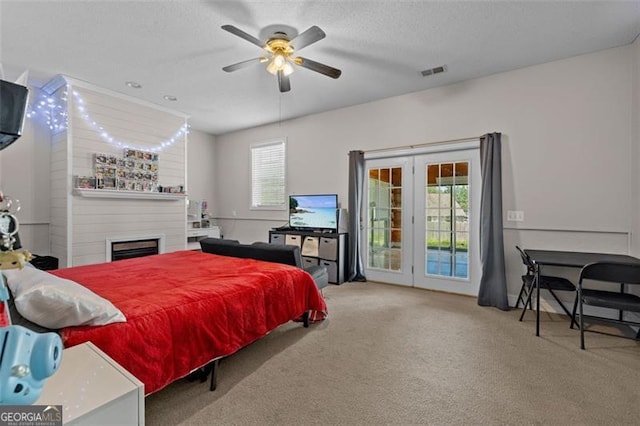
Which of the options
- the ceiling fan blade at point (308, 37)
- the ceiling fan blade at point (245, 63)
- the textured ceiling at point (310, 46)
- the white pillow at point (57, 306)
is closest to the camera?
the white pillow at point (57, 306)

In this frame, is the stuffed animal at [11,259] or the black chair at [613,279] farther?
the black chair at [613,279]

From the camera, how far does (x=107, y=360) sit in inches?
41.2

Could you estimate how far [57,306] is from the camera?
4.44ft

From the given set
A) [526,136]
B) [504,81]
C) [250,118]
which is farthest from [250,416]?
[250,118]

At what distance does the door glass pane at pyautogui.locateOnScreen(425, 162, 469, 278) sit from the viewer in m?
4.02

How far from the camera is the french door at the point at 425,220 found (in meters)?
3.97

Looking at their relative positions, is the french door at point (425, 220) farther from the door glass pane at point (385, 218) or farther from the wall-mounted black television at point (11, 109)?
the wall-mounted black television at point (11, 109)

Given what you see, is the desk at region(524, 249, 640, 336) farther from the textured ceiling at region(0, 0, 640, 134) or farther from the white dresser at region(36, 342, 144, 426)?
the white dresser at region(36, 342, 144, 426)

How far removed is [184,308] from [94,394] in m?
0.93

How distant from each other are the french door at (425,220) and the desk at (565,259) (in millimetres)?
837

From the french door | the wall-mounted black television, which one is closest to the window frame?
the french door

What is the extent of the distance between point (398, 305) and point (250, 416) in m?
2.33

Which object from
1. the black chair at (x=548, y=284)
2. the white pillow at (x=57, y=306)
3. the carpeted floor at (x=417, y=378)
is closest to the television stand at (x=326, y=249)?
the carpeted floor at (x=417, y=378)

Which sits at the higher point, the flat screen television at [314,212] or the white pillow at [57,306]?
the flat screen television at [314,212]
